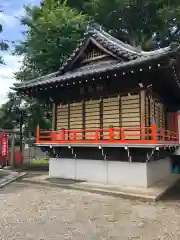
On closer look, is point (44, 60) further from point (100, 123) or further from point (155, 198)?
point (155, 198)

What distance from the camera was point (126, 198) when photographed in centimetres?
1090

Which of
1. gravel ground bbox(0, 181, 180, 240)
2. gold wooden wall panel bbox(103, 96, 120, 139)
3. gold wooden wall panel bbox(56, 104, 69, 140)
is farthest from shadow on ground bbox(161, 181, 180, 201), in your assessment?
gold wooden wall panel bbox(56, 104, 69, 140)

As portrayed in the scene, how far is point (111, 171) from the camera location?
13445 millimetres

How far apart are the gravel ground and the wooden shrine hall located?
2418mm

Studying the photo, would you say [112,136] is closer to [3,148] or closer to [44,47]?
[3,148]

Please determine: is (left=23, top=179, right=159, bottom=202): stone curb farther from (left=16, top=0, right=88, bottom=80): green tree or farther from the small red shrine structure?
(left=16, top=0, right=88, bottom=80): green tree

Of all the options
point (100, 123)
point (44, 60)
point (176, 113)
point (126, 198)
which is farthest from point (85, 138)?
point (44, 60)

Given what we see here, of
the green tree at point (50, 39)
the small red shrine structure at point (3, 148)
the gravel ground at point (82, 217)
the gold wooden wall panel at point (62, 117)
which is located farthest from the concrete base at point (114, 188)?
the green tree at point (50, 39)

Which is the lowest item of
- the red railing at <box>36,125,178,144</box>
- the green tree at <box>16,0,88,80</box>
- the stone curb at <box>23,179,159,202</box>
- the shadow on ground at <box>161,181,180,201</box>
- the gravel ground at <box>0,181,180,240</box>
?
the shadow on ground at <box>161,181,180,201</box>

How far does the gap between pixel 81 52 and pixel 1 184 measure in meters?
9.40

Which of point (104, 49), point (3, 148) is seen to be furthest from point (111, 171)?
point (3, 148)

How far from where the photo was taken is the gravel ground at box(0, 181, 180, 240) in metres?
6.61

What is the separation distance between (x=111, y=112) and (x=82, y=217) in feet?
23.5

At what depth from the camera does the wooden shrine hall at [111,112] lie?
1240 cm
